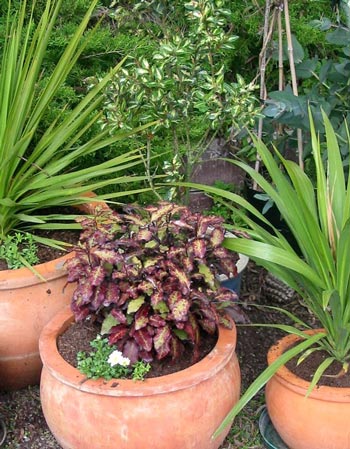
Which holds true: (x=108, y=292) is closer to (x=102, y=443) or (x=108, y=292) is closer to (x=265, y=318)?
(x=102, y=443)

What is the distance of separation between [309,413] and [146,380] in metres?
0.54

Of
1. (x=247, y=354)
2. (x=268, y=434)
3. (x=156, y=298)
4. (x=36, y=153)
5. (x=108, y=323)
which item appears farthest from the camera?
(x=247, y=354)

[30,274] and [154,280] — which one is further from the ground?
[154,280]

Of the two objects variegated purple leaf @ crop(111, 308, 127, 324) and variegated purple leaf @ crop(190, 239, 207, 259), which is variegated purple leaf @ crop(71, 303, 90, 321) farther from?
variegated purple leaf @ crop(190, 239, 207, 259)

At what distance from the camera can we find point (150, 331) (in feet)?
7.18

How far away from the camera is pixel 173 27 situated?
117 inches

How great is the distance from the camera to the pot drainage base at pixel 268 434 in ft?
8.02

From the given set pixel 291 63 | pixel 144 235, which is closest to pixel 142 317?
pixel 144 235

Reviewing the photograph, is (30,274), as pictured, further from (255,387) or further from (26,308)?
(255,387)

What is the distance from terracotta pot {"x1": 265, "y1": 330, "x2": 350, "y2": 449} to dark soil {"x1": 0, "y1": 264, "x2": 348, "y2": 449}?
0.27 meters

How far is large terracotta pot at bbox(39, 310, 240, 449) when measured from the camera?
6.81 feet

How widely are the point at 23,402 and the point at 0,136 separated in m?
1.04

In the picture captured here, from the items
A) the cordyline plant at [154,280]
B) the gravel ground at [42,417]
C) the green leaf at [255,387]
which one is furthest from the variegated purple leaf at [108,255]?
the gravel ground at [42,417]

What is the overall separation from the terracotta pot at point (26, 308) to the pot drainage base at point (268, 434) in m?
0.86
